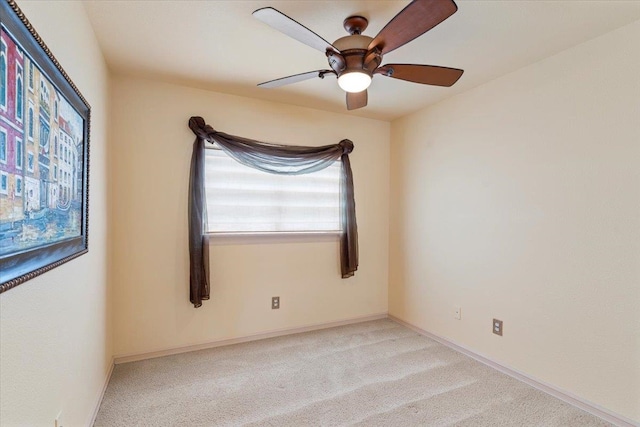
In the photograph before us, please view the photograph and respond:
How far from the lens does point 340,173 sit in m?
3.43

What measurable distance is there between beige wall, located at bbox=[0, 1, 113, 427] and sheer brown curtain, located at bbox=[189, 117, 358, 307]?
639 millimetres

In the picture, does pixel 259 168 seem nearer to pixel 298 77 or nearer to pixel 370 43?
pixel 298 77

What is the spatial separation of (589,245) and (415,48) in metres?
1.68

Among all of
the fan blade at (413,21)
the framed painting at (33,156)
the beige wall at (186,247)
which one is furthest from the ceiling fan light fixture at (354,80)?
the beige wall at (186,247)

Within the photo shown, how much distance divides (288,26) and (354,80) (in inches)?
18.8

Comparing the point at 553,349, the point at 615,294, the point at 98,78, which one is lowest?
the point at 553,349

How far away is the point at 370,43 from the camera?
1678 millimetres

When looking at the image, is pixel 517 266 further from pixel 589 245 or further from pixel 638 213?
pixel 638 213

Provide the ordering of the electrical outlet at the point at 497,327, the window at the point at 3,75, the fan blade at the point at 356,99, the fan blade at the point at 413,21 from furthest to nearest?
the electrical outlet at the point at 497,327 → the fan blade at the point at 356,99 → the fan blade at the point at 413,21 → the window at the point at 3,75

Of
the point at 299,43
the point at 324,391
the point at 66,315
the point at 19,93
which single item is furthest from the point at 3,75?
the point at 324,391

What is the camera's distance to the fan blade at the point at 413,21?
4.18 feet

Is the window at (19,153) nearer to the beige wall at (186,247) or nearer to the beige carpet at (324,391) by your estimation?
the beige carpet at (324,391)

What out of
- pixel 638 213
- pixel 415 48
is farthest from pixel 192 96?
pixel 638 213

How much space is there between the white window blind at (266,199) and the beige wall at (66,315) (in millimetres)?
871
